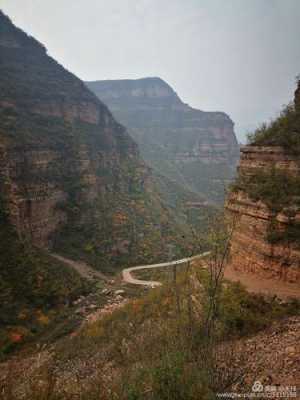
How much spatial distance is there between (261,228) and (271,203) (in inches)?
50.6

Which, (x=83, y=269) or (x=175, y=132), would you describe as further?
(x=175, y=132)

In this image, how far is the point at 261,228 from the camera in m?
13.5

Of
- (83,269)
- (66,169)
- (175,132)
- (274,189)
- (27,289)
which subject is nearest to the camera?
(274,189)

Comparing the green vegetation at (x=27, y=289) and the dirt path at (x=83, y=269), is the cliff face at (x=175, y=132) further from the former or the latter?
the green vegetation at (x=27, y=289)

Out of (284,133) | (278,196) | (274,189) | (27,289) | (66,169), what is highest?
(284,133)

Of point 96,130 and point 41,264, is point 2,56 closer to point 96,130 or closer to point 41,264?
point 96,130

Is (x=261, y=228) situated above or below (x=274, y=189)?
below

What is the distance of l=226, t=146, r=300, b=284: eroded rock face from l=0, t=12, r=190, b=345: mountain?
18404 mm

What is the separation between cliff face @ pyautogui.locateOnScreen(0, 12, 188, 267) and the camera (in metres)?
35.8

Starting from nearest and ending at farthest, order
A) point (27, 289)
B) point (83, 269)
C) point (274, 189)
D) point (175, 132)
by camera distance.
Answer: point (274, 189) → point (27, 289) → point (83, 269) → point (175, 132)

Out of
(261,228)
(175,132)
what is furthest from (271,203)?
(175,132)

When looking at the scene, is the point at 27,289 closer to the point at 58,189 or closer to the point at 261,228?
the point at 58,189

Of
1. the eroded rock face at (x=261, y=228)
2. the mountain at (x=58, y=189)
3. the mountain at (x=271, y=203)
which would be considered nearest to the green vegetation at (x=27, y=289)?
the mountain at (x=58, y=189)

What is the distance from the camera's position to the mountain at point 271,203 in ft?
40.2
